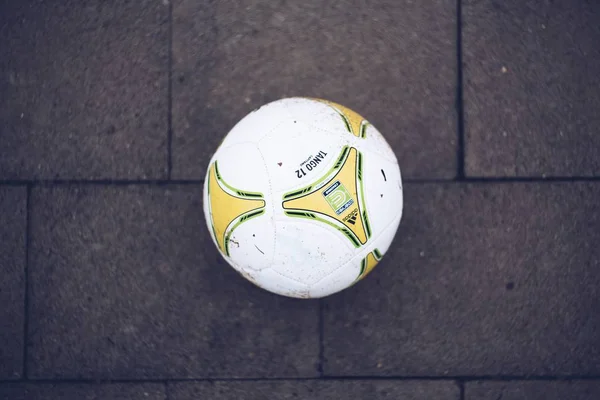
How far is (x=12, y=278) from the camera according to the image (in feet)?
13.4

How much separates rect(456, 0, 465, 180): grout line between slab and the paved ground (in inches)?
0.4

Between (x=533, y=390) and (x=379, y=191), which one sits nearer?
(x=379, y=191)

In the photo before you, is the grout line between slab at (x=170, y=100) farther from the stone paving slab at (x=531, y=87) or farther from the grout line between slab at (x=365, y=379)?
the stone paving slab at (x=531, y=87)

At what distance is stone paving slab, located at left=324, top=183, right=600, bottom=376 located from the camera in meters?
3.95

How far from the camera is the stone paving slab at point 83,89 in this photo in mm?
4086

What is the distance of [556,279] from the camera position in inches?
158

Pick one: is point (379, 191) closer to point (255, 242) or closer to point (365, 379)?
point (255, 242)

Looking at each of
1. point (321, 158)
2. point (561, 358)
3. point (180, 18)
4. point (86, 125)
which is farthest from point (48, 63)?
point (561, 358)

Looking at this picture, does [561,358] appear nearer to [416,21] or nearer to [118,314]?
[416,21]

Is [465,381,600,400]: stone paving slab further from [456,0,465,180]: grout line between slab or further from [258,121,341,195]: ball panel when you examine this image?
[258,121,341,195]: ball panel

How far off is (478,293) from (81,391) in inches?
113

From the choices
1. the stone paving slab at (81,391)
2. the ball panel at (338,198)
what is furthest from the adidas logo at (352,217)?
the stone paving slab at (81,391)

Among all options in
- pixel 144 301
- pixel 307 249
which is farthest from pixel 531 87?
pixel 144 301

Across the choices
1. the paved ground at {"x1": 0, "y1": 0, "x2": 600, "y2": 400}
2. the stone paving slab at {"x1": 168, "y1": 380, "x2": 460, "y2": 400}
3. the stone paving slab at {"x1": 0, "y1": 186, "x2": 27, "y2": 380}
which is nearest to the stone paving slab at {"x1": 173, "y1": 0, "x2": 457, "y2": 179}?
the paved ground at {"x1": 0, "y1": 0, "x2": 600, "y2": 400}
